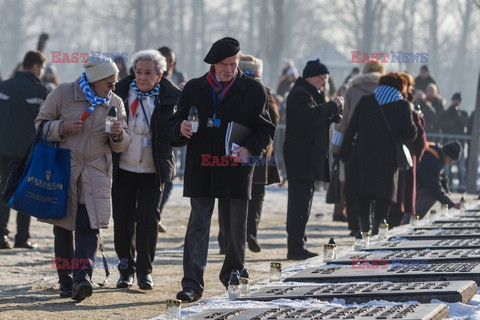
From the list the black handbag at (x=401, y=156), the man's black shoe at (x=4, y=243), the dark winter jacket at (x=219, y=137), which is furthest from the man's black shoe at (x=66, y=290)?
the black handbag at (x=401, y=156)

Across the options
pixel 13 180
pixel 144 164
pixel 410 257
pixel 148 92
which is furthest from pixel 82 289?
pixel 410 257

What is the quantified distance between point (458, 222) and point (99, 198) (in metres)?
5.88

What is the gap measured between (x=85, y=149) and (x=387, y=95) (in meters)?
4.81

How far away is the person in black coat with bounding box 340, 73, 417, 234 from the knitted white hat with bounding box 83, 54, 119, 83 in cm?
445

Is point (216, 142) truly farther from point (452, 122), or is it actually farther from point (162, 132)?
point (452, 122)

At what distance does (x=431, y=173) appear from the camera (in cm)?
1555

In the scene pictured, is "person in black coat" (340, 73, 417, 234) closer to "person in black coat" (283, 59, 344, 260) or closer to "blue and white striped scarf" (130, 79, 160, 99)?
"person in black coat" (283, 59, 344, 260)

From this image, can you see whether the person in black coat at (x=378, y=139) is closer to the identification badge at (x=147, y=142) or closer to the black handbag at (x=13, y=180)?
the identification badge at (x=147, y=142)

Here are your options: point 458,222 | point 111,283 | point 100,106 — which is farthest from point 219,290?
point 458,222

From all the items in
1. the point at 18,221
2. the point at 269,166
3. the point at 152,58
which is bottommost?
the point at 18,221

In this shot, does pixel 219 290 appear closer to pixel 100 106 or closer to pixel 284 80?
pixel 100 106

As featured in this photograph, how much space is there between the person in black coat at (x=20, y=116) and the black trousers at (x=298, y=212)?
8.79 feet

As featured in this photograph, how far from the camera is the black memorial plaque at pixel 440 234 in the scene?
12.5 m

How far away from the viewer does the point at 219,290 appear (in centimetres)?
1042
